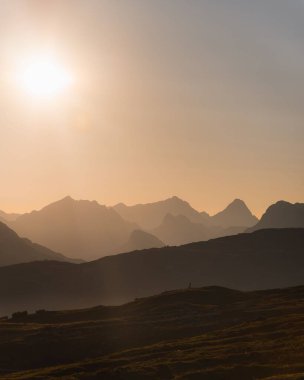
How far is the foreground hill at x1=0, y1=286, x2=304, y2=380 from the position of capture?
6450 centimetres

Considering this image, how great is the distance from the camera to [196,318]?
122 metres

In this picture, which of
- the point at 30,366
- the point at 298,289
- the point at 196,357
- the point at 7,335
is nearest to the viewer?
the point at 196,357

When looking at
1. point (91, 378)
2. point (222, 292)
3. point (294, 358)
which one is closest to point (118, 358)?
point (91, 378)

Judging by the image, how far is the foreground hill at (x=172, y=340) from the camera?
64.5 meters

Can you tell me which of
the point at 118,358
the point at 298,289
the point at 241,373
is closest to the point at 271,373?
the point at 241,373

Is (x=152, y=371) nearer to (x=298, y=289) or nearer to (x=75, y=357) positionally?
(x=75, y=357)

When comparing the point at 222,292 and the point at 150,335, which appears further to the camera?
the point at 222,292

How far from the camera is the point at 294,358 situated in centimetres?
6066

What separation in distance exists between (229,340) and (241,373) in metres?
23.2

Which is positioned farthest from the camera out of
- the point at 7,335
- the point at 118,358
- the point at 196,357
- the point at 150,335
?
the point at 7,335

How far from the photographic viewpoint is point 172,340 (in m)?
97.7

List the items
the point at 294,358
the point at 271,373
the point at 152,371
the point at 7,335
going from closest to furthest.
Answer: the point at 271,373, the point at 294,358, the point at 152,371, the point at 7,335

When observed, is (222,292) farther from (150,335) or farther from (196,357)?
(196,357)

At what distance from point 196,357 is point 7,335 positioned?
62.7 meters
